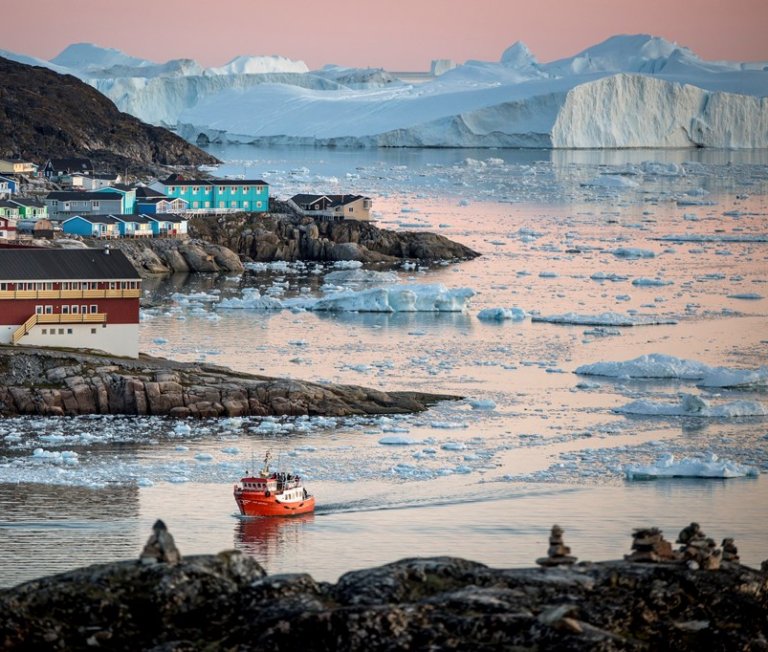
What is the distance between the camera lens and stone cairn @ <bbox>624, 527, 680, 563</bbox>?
13609 mm

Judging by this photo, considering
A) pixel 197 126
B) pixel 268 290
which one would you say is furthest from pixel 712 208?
pixel 197 126

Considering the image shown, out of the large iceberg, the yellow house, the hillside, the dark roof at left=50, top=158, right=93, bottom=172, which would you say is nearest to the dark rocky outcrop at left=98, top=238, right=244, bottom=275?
the yellow house

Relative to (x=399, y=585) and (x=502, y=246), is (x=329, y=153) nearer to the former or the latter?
(x=502, y=246)

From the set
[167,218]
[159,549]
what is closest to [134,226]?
[167,218]

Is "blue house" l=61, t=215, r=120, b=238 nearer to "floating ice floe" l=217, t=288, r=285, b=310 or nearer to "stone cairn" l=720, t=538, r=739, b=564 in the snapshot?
"floating ice floe" l=217, t=288, r=285, b=310

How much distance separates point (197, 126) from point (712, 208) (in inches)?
2563

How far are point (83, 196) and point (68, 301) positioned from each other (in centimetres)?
2749

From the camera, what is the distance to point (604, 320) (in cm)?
4288

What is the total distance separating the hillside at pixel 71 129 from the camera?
88.4 meters

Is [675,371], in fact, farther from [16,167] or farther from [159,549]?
[16,167]

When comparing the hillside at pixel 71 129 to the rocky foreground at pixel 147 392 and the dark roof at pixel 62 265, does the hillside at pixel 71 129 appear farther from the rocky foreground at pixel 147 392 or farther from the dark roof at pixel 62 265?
the rocky foreground at pixel 147 392

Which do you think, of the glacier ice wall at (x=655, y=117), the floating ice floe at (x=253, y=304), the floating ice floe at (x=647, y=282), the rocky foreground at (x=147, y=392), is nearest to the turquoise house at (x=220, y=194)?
the floating ice floe at (x=647, y=282)

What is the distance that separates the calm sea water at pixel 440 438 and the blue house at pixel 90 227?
4.56 meters

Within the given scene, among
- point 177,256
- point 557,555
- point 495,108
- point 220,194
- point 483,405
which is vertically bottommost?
point 483,405
